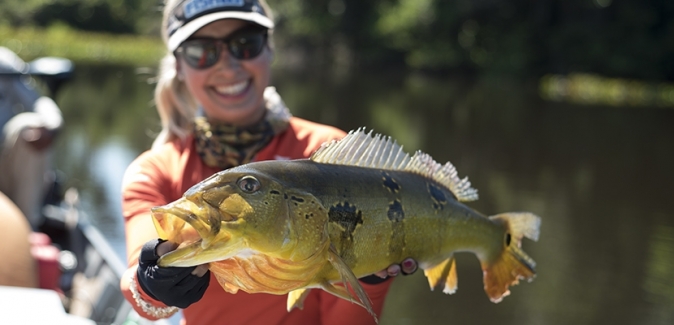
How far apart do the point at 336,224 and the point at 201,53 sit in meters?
1.15

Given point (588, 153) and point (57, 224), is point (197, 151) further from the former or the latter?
point (588, 153)

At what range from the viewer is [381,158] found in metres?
2.25

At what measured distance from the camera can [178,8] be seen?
2840 mm

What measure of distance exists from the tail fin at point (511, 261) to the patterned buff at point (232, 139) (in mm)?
921

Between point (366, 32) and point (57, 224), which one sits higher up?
point (366, 32)

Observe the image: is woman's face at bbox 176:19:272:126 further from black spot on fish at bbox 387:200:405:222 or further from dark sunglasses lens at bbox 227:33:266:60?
black spot on fish at bbox 387:200:405:222

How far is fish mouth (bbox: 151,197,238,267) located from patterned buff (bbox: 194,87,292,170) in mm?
1111

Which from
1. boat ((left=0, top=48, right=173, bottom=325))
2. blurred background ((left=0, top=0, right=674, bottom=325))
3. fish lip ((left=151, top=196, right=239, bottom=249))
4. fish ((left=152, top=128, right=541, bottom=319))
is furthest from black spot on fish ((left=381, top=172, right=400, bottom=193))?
blurred background ((left=0, top=0, right=674, bottom=325))

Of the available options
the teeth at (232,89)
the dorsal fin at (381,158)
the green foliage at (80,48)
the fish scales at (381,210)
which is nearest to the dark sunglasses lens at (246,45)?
the teeth at (232,89)

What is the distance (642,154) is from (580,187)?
4498 mm

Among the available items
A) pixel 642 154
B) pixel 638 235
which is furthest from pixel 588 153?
pixel 638 235

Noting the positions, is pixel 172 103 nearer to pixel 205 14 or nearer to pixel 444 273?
pixel 205 14

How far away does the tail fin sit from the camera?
8.55 feet

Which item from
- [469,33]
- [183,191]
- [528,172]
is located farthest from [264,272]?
[469,33]
